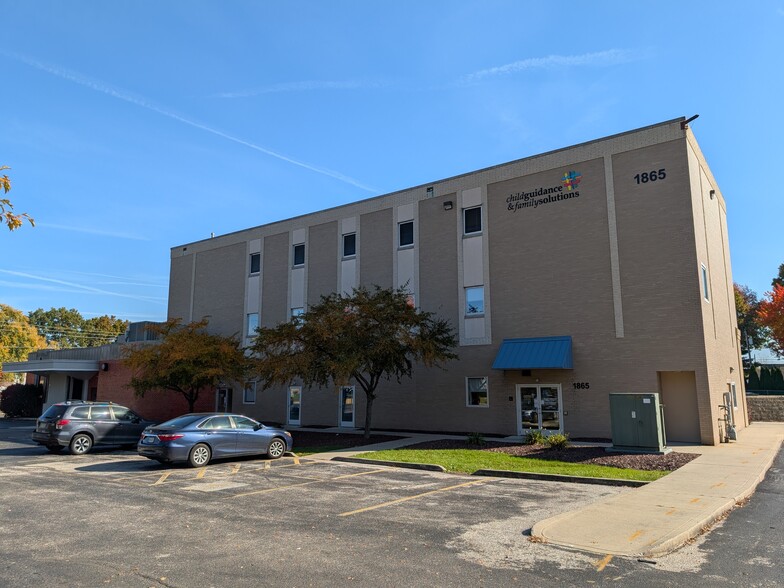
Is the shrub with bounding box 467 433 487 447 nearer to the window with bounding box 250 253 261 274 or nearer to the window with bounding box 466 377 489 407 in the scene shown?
the window with bounding box 466 377 489 407

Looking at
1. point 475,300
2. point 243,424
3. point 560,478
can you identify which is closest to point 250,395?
point 475,300

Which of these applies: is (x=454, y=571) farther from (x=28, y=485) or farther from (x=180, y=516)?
(x=28, y=485)

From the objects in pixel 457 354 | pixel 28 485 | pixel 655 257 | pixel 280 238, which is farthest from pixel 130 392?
pixel 655 257

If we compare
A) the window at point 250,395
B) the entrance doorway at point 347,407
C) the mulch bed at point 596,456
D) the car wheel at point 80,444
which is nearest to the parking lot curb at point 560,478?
the mulch bed at point 596,456

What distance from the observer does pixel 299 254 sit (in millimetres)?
32688

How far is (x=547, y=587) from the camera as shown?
5.80 m

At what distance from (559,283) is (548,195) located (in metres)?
3.72

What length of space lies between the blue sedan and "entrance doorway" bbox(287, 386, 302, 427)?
13558 millimetres

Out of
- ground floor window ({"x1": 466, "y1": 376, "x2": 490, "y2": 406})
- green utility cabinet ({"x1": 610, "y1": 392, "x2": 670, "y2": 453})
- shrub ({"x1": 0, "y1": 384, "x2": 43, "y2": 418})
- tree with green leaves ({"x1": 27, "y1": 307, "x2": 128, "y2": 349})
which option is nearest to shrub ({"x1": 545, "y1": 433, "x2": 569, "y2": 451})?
green utility cabinet ({"x1": 610, "y1": 392, "x2": 670, "y2": 453})

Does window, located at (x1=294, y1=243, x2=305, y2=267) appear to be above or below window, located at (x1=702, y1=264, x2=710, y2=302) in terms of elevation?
above

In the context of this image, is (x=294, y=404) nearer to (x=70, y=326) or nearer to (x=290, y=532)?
(x=290, y=532)

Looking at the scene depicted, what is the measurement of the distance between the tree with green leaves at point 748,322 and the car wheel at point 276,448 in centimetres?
6299

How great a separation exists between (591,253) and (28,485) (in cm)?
1921

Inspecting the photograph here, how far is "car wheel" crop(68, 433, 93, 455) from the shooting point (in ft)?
60.3
